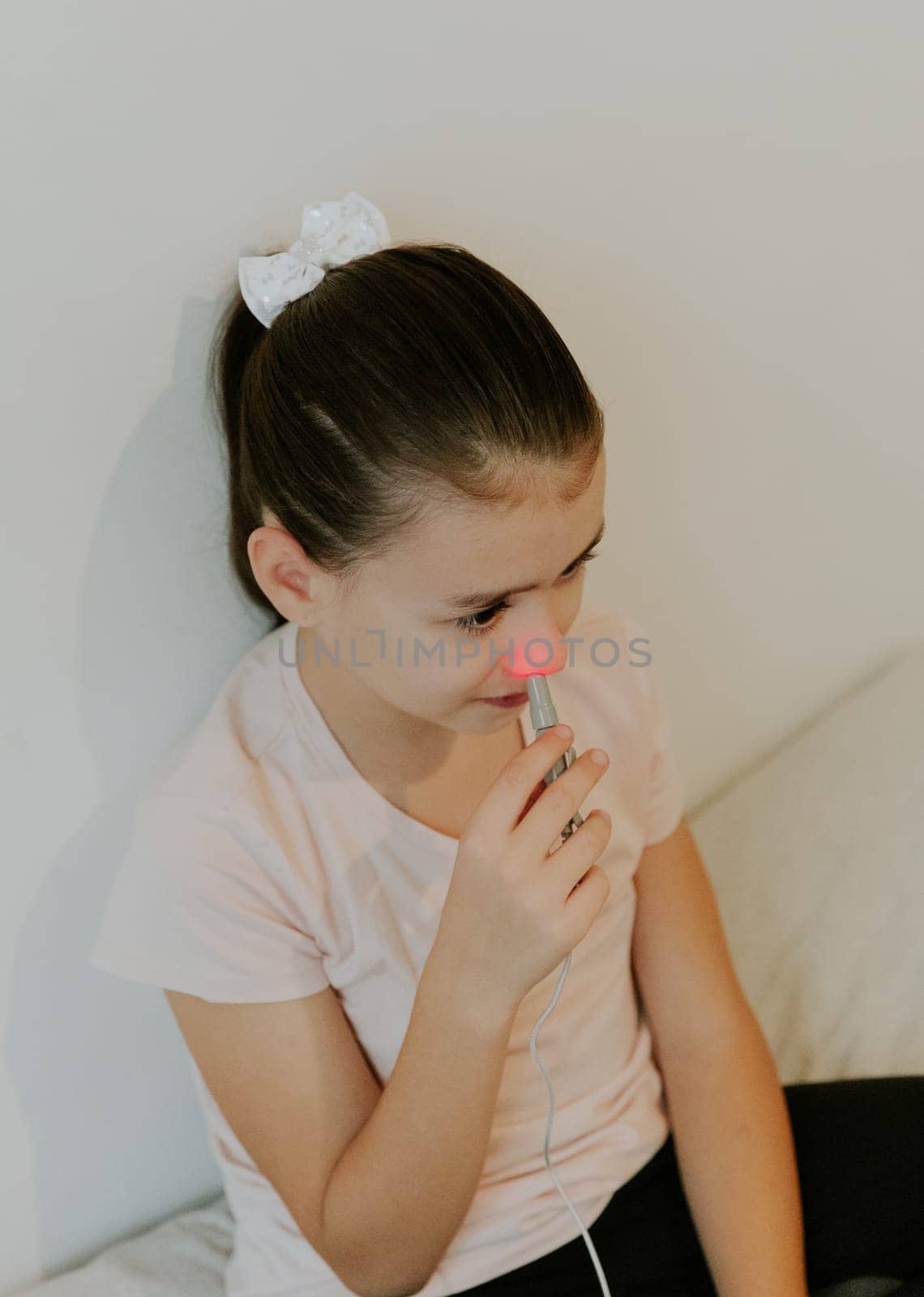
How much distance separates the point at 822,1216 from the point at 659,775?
14.8 inches

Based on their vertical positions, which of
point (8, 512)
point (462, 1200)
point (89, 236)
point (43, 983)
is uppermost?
point (89, 236)

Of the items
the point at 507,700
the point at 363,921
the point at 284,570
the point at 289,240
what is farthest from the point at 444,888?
the point at 289,240

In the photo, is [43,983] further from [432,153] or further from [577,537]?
[432,153]

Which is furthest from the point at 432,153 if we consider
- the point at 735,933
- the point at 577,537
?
the point at 735,933

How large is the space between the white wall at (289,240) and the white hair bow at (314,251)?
8 cm

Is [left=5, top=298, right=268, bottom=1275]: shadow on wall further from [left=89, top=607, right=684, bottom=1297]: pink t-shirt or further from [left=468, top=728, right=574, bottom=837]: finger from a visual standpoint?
[left=468, top=728, right=574, bottom=837]: finger

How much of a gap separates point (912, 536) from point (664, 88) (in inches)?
22.8

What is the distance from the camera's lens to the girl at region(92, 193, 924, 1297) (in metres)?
0.72

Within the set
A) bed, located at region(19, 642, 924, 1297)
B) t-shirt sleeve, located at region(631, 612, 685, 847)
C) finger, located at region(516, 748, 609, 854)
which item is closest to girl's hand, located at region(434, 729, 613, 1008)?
finger, located at region(516, 748, 609, 854)

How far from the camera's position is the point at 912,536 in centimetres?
128

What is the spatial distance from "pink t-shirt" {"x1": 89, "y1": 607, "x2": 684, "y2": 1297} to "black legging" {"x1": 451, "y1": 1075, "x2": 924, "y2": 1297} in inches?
0.8

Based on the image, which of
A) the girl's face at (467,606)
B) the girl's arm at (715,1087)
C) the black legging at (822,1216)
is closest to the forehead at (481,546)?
the girl's face at (467,606)

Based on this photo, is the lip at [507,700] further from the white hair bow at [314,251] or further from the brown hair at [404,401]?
the white hair bow at [314,251]

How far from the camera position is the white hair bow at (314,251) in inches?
30.4
